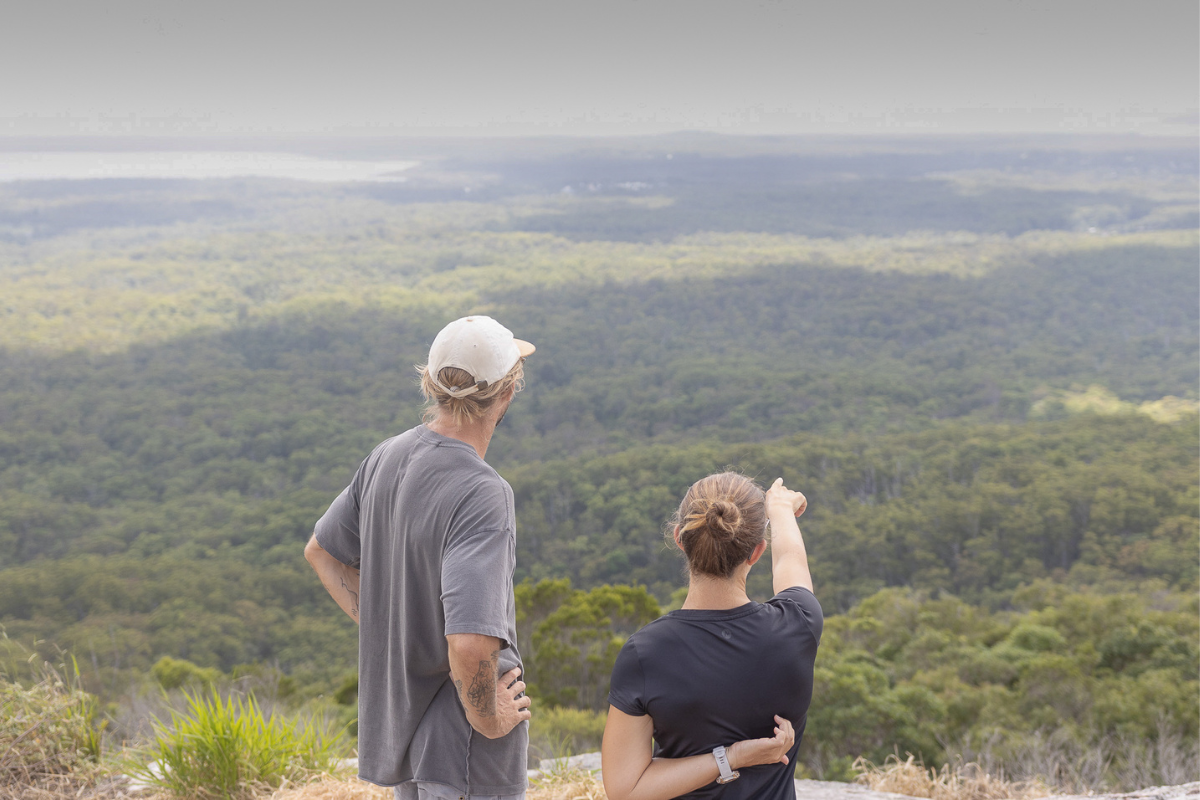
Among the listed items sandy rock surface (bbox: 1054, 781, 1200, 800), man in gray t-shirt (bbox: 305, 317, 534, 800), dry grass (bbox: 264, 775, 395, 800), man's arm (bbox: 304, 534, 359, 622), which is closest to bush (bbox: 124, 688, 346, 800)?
dry grass (bbox: 264, 775, 395, 800)

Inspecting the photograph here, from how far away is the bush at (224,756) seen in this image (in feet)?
9.79

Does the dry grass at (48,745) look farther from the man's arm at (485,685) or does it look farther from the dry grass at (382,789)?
the man's arm at (485,685)

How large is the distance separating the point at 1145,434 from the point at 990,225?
459 ft

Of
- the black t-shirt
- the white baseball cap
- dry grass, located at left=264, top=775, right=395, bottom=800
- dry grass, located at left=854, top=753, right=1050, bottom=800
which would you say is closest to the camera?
the black t-shirt

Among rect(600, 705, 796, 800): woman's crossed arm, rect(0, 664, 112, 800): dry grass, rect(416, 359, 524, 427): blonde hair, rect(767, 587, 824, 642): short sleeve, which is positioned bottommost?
rect(0, 664, 112, 800): dry grass

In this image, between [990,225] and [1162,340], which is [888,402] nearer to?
[1162,340]

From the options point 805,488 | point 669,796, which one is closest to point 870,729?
point 669,796

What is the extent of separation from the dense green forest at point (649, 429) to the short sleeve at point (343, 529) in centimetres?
268

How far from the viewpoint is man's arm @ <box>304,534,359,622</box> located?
7.24 ft

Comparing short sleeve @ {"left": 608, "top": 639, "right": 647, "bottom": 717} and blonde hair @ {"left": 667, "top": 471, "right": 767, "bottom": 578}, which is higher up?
blonde hair @ {"left": 667, "top": 471, "right": 767, "bottom": 578}

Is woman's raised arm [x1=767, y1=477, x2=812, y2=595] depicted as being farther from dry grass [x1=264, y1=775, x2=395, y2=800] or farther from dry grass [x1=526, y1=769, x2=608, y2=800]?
dry grass [x1=264, y1=775, x2=395, y2=800]

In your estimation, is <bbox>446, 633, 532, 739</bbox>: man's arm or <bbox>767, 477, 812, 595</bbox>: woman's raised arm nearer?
<bbox>446, 633, 532, 739</bbox>: man's arm

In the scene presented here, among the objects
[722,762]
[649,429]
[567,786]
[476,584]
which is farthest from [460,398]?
[649,429]

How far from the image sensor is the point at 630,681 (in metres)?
1.69
